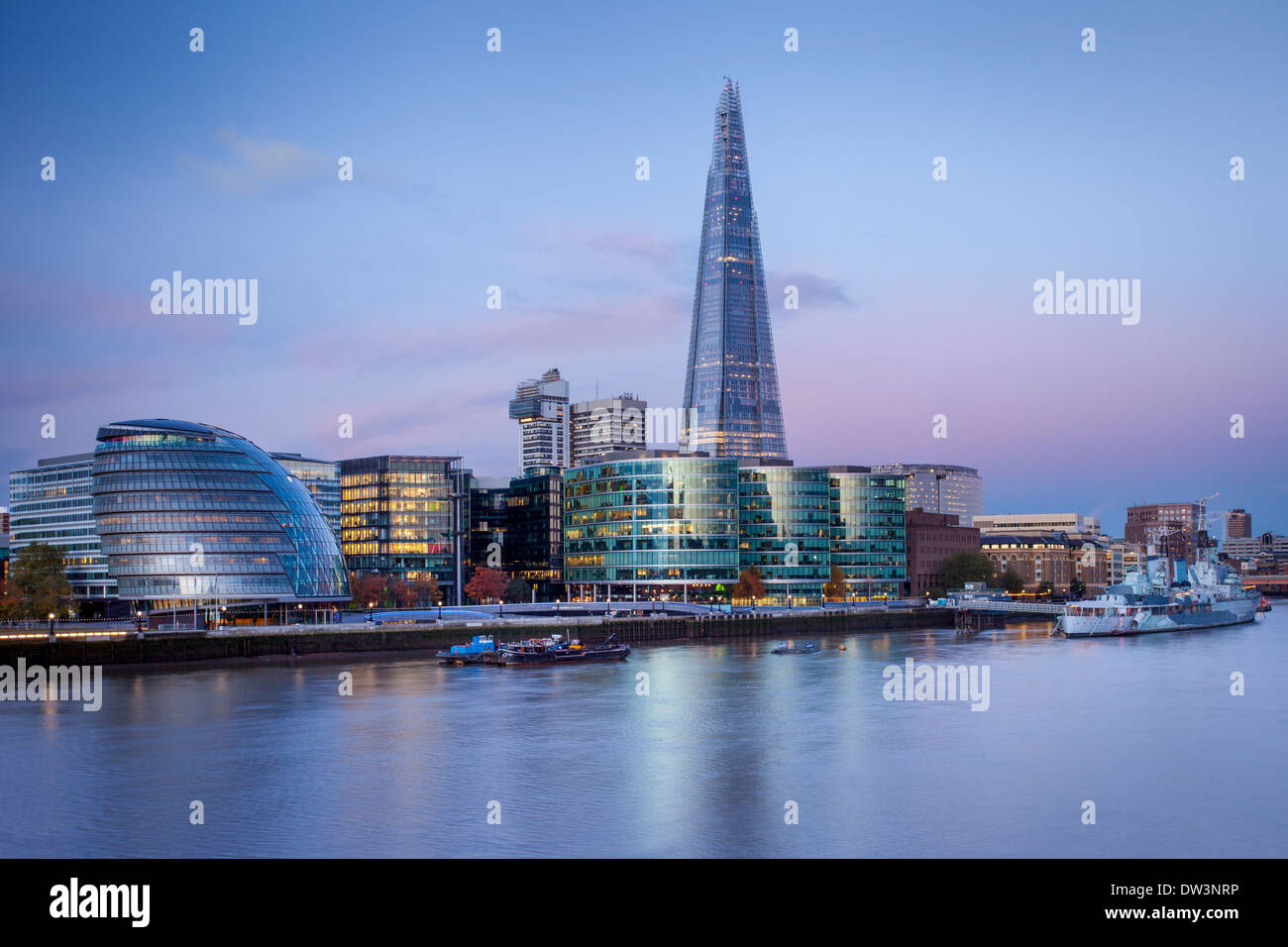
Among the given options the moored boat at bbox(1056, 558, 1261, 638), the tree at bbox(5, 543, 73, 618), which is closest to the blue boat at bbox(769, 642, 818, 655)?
the moored boat at bbox(1056, 558, 1261, 638)

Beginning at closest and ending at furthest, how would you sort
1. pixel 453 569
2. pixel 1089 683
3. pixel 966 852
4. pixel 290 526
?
pixel 966 852 → pixel 1089 683 → pixel 290 526 → pixel 453 569

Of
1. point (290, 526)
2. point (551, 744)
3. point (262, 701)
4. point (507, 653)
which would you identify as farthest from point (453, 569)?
point (551, 744)

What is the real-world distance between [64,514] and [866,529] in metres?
89.8

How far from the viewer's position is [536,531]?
165m

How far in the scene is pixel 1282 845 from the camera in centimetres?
2766

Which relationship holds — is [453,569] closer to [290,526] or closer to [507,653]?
[290,526]

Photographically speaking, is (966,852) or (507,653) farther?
(507,653)

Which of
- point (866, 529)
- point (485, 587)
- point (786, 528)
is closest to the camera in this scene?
point (485, 587)

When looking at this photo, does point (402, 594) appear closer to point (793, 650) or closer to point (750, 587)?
point (750, 587)

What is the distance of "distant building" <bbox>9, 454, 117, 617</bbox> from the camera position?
107 metres

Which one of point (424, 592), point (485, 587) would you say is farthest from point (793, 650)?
point (485, 587)
